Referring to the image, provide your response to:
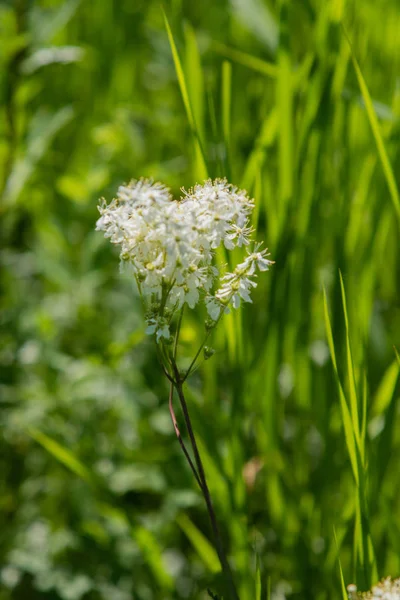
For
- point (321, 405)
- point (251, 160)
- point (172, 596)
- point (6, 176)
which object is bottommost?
point (172, 596)

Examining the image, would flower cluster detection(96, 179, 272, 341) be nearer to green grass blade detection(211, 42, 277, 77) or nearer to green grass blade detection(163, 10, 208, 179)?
green grass blade detection(163, 10, 208, 179)

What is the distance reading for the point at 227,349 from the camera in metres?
1.26

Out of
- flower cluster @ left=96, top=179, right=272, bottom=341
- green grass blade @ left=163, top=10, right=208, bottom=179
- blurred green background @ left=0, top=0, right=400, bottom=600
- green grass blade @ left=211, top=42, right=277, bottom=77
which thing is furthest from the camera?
green grass blade @ left=211, top=42, right=277, bottom=77

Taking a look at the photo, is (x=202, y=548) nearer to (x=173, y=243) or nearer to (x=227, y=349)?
(x=227, y=349)

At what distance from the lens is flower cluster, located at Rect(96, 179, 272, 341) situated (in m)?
0.82

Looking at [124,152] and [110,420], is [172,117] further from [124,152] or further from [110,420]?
[110,420]

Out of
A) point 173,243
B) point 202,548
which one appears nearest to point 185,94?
point 173,243

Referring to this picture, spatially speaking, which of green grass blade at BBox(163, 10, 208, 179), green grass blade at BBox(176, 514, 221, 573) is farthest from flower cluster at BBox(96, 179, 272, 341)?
green grass blade at BBox(176, 514, 221, 573)

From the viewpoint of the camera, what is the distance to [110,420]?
1896 millimetres

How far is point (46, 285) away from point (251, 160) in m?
0.99

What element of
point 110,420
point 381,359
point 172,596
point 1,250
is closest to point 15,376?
point 110,420

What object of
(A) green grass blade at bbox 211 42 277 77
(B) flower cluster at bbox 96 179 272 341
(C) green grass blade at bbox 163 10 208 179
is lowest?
(B) flower cluster at bbox 96 179 272 341

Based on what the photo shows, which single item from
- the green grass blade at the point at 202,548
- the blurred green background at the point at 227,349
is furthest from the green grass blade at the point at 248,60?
the green grass blade at the point at 202,548

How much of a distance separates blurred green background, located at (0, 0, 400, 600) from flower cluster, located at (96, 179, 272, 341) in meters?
0.28
